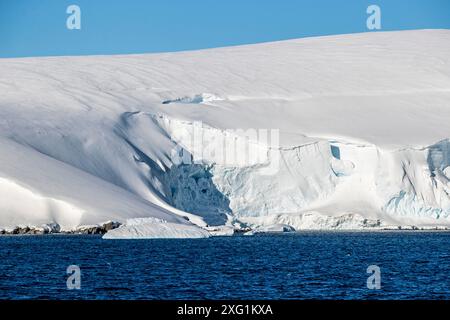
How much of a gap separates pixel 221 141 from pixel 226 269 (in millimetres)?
34034

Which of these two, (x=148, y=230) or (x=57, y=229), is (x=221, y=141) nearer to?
(x=57, y=229)

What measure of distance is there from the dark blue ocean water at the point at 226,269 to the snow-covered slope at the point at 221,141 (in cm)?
791

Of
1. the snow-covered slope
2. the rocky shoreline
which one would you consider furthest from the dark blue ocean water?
the snow-covered slope

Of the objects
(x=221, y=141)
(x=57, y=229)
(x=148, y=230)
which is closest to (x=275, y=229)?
(x=221, y=141)

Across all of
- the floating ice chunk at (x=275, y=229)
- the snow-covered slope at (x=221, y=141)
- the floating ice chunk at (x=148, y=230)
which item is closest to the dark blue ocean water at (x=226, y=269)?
the floating ice chunk at (x=148, y=230)

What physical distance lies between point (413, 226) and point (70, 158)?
21925mm

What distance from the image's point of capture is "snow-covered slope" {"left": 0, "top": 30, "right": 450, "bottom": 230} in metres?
55.1

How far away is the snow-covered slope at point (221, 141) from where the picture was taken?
181ft

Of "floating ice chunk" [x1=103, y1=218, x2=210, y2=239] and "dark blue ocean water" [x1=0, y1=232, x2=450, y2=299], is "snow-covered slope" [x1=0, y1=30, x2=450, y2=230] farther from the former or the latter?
"dark blue ocean water" [x1=0, y1=232, x2=450, y2=299]

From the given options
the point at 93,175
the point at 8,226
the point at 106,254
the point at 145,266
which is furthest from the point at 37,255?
the point at 93,175

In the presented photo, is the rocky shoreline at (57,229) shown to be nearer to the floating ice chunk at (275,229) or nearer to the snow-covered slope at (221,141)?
the snow-covered slope at (221,141)

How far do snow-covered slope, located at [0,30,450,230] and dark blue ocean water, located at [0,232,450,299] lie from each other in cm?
791

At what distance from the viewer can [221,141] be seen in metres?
63.9

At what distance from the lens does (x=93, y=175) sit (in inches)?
2288
